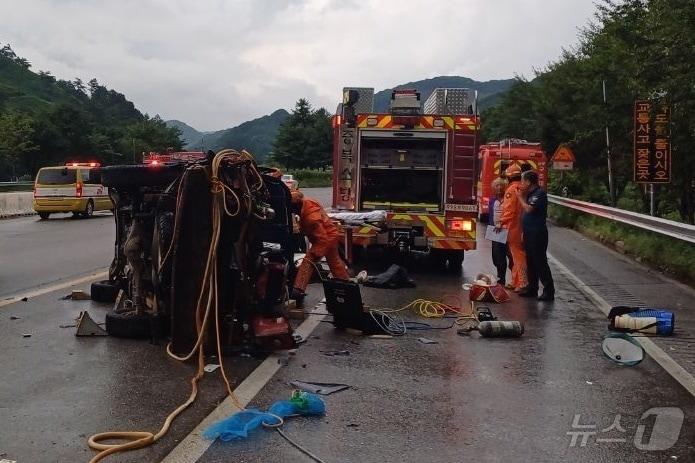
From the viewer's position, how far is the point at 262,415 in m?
4.67

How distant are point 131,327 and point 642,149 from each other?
1172cm

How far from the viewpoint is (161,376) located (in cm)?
564

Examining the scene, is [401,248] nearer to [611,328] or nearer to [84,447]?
[611,328]

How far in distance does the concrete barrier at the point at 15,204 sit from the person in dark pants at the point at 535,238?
2134cm

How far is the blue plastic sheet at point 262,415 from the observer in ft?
14.4

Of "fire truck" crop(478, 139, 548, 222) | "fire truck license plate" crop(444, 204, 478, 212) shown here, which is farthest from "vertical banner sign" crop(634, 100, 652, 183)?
"fire truck" crop(478, 139, 548, 222)

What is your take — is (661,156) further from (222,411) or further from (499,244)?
(222,411)

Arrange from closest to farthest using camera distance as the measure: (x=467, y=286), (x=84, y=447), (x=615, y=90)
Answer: (x=84, y=447), (x=467, y=286), (x=615, y=90)

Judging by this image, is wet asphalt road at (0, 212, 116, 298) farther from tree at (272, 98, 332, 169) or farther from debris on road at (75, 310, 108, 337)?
tree at (272, 98, 332, 169)

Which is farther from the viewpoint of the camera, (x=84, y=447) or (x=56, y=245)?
(x=56, y=245)

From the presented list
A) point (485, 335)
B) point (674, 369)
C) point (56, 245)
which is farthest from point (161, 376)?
point (56, 245)

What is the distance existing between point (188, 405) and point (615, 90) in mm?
17389

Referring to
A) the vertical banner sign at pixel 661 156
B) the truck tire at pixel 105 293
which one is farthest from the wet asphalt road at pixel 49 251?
the vertical banner sign at pixel 661 156

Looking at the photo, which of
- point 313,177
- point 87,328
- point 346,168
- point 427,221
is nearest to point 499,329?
point 87,328
